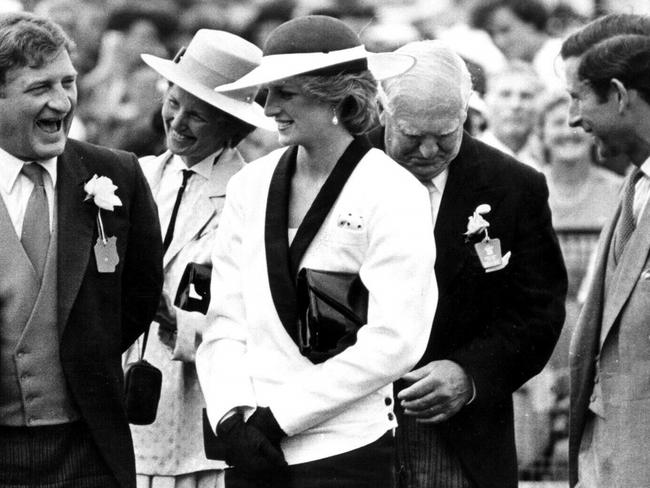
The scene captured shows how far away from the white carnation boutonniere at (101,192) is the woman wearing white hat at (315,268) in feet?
1.35

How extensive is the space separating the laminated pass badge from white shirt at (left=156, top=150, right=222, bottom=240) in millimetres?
926

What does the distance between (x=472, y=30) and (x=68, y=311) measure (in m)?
7.74

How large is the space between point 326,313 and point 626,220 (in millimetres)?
1213

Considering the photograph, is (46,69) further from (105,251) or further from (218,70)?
(218,70)

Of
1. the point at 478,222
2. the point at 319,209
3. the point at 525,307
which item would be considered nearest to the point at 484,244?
the point at 478,222

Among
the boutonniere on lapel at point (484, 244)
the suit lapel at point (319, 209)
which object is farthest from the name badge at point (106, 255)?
the boutonniere on lapel at point (484, 244)

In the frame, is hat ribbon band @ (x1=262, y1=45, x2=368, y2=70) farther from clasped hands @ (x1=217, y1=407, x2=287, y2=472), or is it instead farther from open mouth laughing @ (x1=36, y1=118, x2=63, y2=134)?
clasped hands @ (x1=217, y1=407, x2=287, y2=472)

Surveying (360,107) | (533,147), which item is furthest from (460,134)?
(533,147)

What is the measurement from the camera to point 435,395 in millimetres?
5883

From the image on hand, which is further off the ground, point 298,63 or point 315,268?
point 298,63

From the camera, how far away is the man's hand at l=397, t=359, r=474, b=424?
231 inches

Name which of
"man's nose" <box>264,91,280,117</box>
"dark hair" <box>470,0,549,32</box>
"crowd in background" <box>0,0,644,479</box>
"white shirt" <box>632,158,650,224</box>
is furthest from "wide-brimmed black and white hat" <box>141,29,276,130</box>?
"dark hair" <box>470,0,549,32</box>

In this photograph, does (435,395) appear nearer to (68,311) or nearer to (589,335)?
(589,335)

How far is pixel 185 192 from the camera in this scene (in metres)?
6.70
